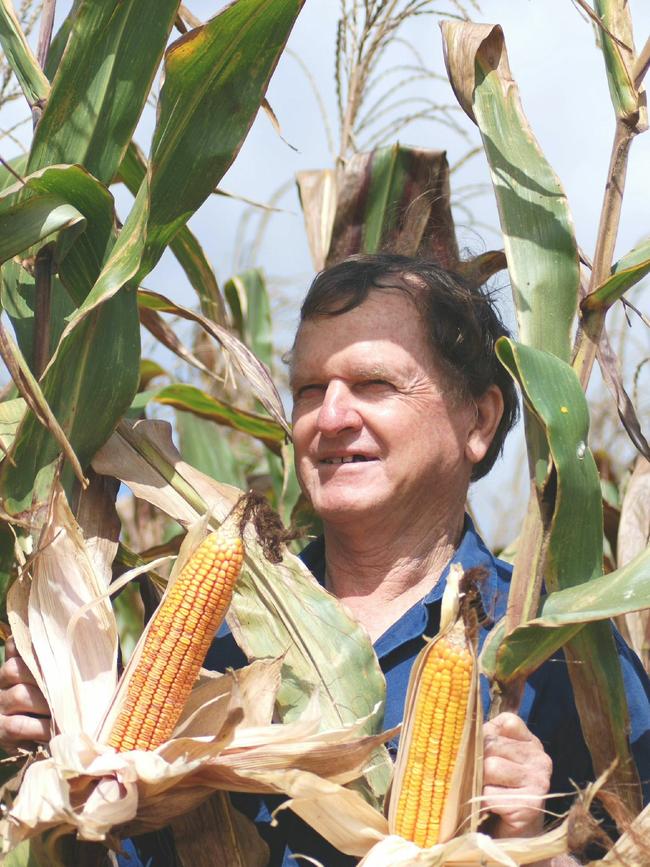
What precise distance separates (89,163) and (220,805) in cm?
94

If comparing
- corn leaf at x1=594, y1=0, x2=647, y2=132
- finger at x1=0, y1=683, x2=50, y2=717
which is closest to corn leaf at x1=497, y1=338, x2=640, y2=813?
corn leaf at x1=594, y1=0, x2=647, y2=132

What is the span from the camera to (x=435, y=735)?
1.36m

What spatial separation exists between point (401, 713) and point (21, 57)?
1143mm

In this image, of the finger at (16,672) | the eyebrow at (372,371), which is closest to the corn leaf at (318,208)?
the eyebrow at (372,371)

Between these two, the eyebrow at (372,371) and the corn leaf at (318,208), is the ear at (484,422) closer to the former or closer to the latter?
the eyebrow at (372,371)

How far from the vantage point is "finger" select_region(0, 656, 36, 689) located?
160cm

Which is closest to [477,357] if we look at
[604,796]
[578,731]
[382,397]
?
[382,397]

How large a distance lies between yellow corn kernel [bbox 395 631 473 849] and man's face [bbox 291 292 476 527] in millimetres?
640

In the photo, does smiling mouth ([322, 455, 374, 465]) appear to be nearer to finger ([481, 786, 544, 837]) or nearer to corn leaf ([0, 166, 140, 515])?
corn leaf ([0, 166, 140, 515])

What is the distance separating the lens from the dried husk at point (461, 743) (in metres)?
1.36

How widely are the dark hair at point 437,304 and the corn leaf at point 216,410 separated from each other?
1.91 feet

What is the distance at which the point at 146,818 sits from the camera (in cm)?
148

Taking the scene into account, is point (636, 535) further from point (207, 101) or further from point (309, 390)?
point (207, 101)

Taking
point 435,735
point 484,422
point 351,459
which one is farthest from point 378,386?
point 435,735
